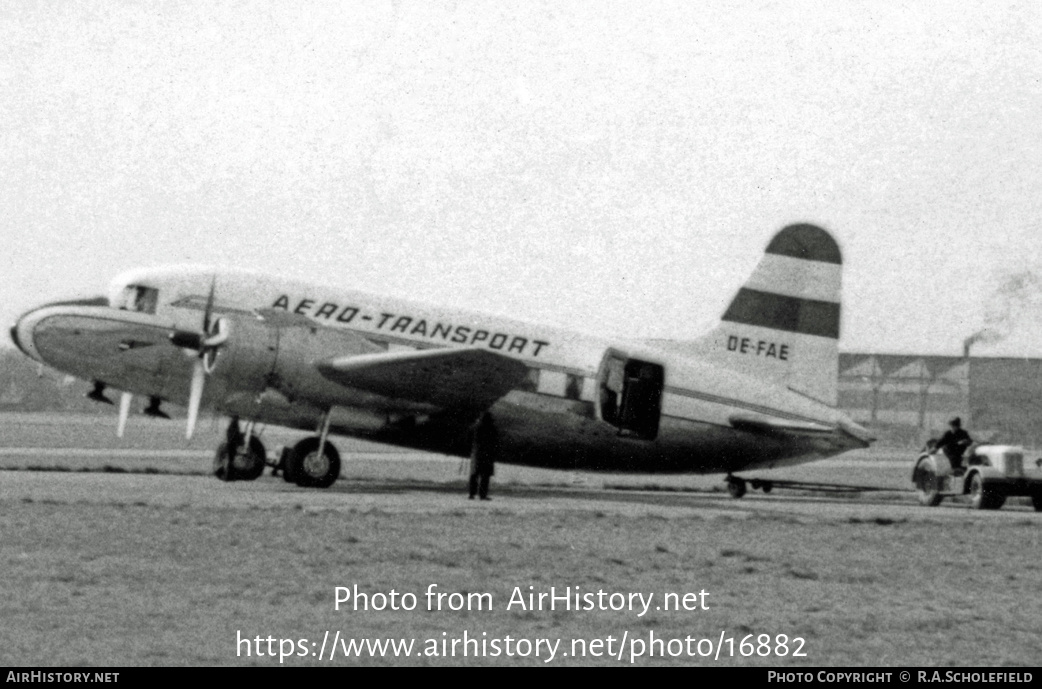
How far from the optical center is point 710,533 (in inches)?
697

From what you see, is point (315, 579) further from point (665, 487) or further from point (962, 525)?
point (665, 487)

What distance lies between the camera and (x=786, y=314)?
26375 millimetres

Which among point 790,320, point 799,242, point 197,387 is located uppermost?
point 799,242

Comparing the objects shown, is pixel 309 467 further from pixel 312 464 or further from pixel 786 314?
pixel 786 314

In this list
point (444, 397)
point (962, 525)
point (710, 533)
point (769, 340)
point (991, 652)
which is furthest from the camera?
point (769, 340)

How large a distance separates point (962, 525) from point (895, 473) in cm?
2266

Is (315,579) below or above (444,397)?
below

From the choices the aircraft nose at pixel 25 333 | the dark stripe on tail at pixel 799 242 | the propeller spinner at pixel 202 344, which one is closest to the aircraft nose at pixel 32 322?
the aircraft nose at pixel 25 333

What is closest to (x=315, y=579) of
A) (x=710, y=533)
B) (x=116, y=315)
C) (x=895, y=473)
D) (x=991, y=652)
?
(x=991, y=652)

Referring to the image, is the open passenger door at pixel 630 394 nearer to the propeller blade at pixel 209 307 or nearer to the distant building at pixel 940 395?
the propeller blade at pixel 209 307

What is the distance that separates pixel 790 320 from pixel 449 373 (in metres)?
7.47

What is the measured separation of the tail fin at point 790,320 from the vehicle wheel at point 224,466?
869 centimetres

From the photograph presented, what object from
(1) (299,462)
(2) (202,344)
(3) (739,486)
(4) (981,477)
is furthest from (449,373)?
(4) (981,477)

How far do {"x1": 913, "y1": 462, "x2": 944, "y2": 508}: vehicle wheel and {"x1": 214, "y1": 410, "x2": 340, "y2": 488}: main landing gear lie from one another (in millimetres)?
10301
